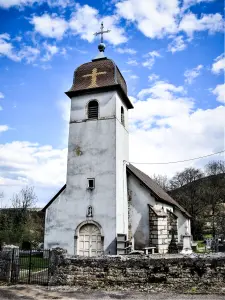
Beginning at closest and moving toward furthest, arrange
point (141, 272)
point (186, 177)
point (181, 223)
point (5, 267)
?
point (141, 272), point (5, 267), point (181, 223), point (186, 177)

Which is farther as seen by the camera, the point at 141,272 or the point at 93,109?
the point at 93,109

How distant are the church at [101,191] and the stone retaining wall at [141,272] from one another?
6193mm

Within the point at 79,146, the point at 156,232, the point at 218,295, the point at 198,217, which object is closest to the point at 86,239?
the point at 156,232

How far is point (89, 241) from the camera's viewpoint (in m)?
17.0

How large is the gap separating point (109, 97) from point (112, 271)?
39.2 ft

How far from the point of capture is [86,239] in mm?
17062

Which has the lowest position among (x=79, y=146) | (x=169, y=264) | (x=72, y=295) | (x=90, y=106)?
(x=72, y=295)

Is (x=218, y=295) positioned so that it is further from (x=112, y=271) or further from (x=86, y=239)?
(x=86, y=239)

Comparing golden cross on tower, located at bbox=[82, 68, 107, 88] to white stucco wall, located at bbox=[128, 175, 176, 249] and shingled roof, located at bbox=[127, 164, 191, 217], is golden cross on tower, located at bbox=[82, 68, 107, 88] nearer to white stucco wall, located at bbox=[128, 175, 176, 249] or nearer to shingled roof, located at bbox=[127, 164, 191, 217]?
shingled roof, located at bbox=[127, 164, 191, 217]

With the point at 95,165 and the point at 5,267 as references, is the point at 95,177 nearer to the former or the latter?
the point at 95,165

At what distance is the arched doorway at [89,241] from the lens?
16.8 m

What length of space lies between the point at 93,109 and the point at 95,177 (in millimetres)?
4732

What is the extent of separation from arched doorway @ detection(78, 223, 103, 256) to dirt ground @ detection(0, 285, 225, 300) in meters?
6.92

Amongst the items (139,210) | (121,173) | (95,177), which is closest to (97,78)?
(121,173)
